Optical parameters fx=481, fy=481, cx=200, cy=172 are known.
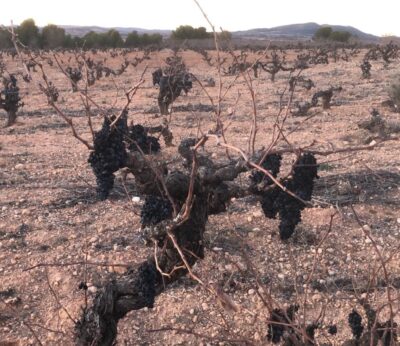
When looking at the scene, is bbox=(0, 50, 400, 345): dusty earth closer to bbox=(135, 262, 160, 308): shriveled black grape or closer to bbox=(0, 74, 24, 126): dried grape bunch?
bbox=(135, 262, 160, 308): shriveled black grape

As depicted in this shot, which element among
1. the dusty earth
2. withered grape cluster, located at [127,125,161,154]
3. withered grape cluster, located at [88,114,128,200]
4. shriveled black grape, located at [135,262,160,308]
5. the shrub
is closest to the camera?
withered grape cluster, located at [88,114,128,200]

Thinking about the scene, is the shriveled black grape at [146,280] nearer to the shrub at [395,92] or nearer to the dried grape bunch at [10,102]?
the dried grape bunch at [10,102]

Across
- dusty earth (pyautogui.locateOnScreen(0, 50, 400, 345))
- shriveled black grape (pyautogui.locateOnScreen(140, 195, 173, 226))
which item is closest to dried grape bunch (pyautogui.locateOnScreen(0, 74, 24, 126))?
dusty earth (pyautogui.locateOnScreen(0, 50, 400, 345))

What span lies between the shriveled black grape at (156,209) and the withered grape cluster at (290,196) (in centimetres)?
108

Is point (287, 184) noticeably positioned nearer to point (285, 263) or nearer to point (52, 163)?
point (285, 263)

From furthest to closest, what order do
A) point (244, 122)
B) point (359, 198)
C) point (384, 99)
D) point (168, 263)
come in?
point (384, 99), point (244, 122), point (359, 198), point (168, 263)

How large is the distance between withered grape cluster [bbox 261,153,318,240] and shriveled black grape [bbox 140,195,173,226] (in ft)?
3.55

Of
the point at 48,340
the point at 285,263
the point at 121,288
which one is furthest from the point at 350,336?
the point at 48,340

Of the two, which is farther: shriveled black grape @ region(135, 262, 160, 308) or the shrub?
the shrub

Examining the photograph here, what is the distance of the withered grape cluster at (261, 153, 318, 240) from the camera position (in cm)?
475

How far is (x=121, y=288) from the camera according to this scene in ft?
11.8

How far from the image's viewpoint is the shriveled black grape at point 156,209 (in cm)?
356

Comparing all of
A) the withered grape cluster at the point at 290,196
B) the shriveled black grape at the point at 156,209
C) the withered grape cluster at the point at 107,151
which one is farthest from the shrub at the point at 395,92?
the withered grape cluster at the point at 107,151

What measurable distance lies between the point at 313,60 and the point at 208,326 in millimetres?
26613
